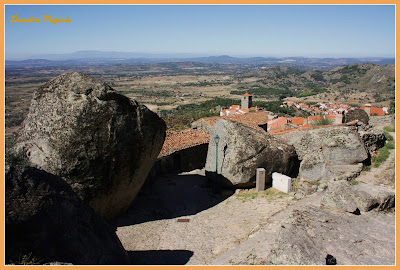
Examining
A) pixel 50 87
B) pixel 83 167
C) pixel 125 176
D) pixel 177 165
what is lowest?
pixel 177 165

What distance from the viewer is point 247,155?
14828mm

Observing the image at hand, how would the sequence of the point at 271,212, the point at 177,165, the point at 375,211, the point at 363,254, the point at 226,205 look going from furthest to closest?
1. the point at 177,165
2. the point at 226,205
3. the point at 271,212
4. the point at 375,211
5. the point at 363,254

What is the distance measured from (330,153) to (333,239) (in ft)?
25.7

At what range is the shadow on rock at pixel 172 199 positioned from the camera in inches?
484

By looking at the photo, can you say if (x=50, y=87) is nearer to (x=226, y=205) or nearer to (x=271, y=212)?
(x=226, y=205)

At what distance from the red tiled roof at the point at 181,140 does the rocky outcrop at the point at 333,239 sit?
10720mm

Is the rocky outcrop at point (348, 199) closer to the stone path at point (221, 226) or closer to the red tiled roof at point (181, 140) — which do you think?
the stone path at point (221, 226)

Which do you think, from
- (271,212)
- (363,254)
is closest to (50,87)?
(271,212)

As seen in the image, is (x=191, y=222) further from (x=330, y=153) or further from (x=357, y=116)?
(x=357, y=116)

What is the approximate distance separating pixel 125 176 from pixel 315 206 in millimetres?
6698

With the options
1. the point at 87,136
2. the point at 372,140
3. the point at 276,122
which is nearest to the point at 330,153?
the point at 372,140

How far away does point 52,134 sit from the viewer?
32.3 feet

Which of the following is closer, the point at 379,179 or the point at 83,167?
the point at 83,167

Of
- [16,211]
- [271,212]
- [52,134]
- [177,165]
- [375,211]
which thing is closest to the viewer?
[16,211]
